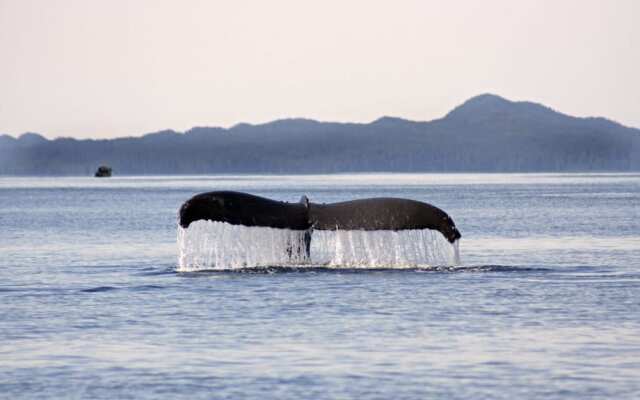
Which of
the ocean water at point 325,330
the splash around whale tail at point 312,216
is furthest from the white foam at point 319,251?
the ocean water at point 325,330

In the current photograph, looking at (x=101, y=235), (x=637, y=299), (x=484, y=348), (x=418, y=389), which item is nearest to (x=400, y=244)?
(x=637, y=299)

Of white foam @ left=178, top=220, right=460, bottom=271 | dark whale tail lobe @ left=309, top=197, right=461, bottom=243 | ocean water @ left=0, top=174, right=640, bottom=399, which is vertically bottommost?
ocean water @ left=0, top=174, right=640, bottom=399

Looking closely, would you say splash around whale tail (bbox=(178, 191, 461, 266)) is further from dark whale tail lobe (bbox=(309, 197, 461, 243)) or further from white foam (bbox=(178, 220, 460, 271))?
white foam (bbox=(178, 220, 460, 271))

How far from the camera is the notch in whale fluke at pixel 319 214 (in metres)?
23.0

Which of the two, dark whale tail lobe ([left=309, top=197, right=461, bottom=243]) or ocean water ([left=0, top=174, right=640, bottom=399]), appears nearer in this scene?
ocean water ([left=0, top=174, right=640, bottom=399])

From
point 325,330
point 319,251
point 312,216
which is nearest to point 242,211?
point 312,216

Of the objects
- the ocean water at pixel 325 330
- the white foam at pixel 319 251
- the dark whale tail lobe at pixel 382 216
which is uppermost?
the dark whale tail lobe at pixel 382 216

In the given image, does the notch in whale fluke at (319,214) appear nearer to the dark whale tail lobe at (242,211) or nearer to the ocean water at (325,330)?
the dark whale tail lobe at (242,211)

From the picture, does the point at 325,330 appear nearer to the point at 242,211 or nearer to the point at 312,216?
the point at 312,216

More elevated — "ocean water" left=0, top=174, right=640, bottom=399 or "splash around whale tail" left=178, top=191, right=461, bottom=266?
"splash around whale tail" left=178, top=191, right=461, bottom=266

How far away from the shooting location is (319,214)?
23.9 metres

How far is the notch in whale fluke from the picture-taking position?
23047 mm

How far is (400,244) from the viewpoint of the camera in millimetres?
35969

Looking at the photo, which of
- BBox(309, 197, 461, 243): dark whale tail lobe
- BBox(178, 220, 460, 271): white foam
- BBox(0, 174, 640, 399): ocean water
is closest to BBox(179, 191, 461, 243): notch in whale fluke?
BBox(309, 197, 461, 243): dark whale tail lobe
